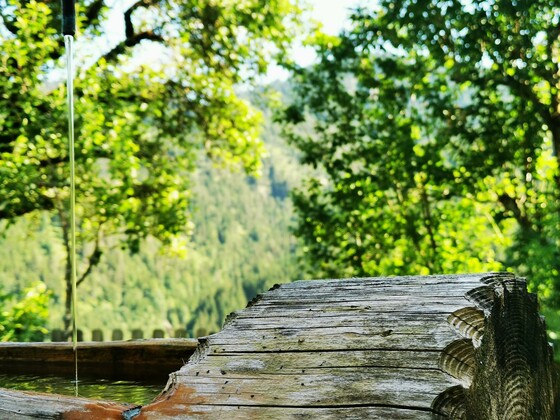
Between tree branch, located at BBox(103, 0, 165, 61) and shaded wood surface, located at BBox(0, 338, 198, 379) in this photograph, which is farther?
tree branch, located at BBox(103, 0, 165, 61)

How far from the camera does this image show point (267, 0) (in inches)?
343

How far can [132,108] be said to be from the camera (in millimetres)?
7879

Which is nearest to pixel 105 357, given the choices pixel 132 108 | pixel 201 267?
pixel 132 108

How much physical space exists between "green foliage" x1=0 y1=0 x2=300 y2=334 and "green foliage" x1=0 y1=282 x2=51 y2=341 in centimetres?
89

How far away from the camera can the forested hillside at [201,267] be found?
45812mm

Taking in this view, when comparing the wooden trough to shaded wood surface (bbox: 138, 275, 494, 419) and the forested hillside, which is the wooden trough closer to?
shaded wood surface (bbox: 138, 275, 494, 419)

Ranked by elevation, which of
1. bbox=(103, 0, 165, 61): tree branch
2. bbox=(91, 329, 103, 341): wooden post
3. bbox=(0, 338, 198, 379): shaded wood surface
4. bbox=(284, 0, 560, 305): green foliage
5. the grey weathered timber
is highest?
bbox=(103, 0, 165, 61): tree branch

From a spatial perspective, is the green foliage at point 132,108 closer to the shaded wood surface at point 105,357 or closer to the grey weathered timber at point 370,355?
the shaded wood surface at point 105,357

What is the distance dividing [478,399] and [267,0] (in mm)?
7895

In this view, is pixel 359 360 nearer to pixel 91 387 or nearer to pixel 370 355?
pixel 370 355

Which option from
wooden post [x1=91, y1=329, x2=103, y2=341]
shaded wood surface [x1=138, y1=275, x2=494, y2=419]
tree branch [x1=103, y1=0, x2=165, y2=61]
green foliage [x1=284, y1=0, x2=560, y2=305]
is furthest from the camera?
tree branch [x1=103, y1=0, x2=165, y2=61]

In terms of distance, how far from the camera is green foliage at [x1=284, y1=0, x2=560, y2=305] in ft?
20.4

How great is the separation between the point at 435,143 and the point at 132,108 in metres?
3.49

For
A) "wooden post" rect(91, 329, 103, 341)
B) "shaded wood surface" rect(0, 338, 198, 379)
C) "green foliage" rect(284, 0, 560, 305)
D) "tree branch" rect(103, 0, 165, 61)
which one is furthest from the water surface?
"tree branch" rect(103, 0, 165, 61)
